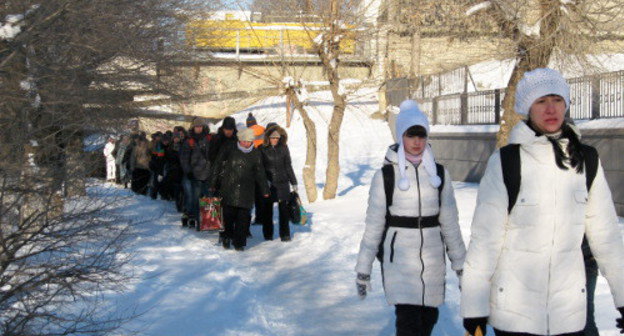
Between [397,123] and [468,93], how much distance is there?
15.4 m

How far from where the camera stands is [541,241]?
377 centimetres

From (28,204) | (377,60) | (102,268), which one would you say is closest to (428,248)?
(102,268)

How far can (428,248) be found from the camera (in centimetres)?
528

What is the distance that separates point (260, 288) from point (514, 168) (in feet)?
19.9

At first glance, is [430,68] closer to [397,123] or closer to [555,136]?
[397,123]

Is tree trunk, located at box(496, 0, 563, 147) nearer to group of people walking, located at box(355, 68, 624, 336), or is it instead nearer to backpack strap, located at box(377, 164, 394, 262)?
backpack strap, located at box(377, 164, 394, 262)

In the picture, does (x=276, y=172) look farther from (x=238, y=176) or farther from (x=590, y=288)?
(x=590, y=288)

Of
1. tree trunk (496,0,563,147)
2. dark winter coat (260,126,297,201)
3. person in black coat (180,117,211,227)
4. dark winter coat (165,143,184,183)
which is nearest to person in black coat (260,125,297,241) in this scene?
dark winter coat (260,126,297,201)

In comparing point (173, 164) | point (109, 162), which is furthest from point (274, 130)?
point (173, 164)

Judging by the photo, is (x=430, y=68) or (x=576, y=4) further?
(x=430, y=68)

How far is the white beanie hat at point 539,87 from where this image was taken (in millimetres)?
3896

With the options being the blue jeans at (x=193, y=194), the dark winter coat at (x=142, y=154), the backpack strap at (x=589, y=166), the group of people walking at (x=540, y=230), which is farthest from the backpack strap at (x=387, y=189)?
the dark winter coat at (x=142, y=154)

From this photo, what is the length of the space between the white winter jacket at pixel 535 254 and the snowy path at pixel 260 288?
10.4 feet

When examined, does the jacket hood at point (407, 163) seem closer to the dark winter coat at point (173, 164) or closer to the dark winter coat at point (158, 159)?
the dark winter coat at point (173, 164)
